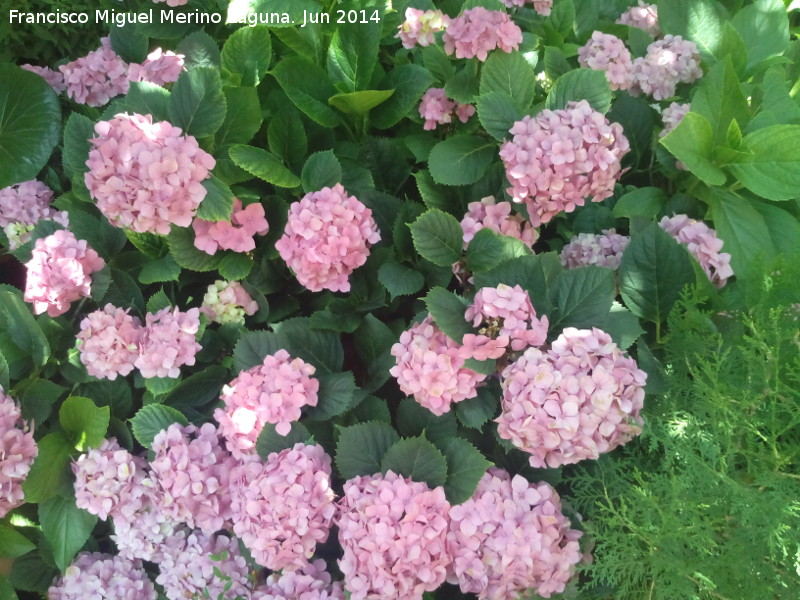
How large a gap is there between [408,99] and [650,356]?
2.54 feet

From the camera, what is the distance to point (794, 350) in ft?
3.61

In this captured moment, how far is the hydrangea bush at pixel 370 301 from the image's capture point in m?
1.09

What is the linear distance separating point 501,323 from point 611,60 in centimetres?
87

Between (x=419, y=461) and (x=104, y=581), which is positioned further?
(x=104, y=581)

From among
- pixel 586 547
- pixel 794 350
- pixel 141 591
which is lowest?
pixel 141 591

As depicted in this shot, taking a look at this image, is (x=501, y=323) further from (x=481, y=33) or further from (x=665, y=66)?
(x=665, y=66)

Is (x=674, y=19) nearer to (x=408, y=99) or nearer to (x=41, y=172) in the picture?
(x=408, y=99)

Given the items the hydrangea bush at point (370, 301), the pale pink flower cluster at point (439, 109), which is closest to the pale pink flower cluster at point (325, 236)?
the hydrangea bush at point (370, 301)

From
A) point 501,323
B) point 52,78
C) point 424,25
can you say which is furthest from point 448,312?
point 52,78

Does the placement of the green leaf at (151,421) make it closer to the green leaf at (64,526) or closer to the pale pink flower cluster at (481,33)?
the green leaf at (64,526)

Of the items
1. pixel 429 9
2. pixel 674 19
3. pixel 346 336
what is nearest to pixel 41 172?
pixel 346 336

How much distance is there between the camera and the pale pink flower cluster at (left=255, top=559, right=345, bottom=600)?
1.18m

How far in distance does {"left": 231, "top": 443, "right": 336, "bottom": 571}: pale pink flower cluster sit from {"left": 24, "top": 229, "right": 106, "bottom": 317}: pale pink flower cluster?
0.55 meters

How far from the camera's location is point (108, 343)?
1292 millimetres
